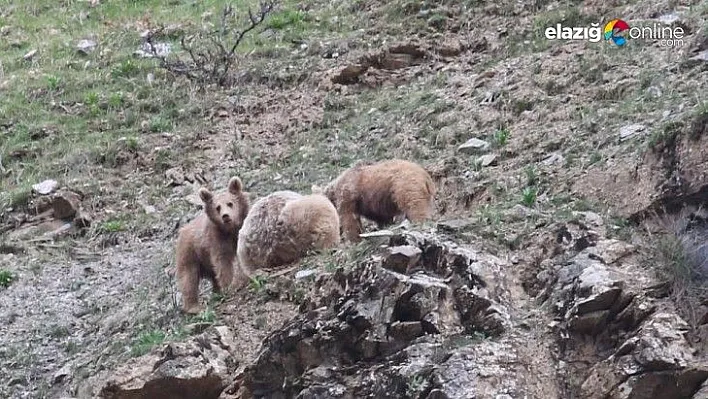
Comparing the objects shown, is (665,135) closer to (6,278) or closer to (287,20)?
(6,278)

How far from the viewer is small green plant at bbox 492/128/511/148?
10.6 metres

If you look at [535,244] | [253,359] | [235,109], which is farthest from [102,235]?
[535,244]

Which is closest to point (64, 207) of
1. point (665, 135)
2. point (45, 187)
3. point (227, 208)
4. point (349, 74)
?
point (45, 187)

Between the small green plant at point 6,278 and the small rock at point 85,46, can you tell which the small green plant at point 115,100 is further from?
the small green plant at point 6,278

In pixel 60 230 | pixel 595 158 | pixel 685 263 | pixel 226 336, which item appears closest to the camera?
pixel 685 263

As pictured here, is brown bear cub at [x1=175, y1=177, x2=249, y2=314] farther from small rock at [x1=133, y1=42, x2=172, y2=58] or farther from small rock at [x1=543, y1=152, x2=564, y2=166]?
small rock at [x1=133, y1=42, x2=172, y2=58]

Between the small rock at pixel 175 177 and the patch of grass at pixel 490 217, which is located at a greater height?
the patch of grass at pixel 490 217

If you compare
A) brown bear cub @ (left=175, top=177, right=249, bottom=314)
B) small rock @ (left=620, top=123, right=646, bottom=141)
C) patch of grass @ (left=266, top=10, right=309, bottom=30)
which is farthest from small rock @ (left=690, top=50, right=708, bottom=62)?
patch of grass @ (left=266, top=10, right=309, bottom=30)

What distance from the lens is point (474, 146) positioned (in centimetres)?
1085

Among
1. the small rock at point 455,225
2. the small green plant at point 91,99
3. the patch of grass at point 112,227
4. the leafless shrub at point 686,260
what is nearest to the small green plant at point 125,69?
the small green plant at point 91,99

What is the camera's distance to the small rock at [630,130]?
8.90m

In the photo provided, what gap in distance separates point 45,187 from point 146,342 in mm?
5697

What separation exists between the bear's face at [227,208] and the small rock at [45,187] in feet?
14.1

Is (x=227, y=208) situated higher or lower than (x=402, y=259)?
lower
